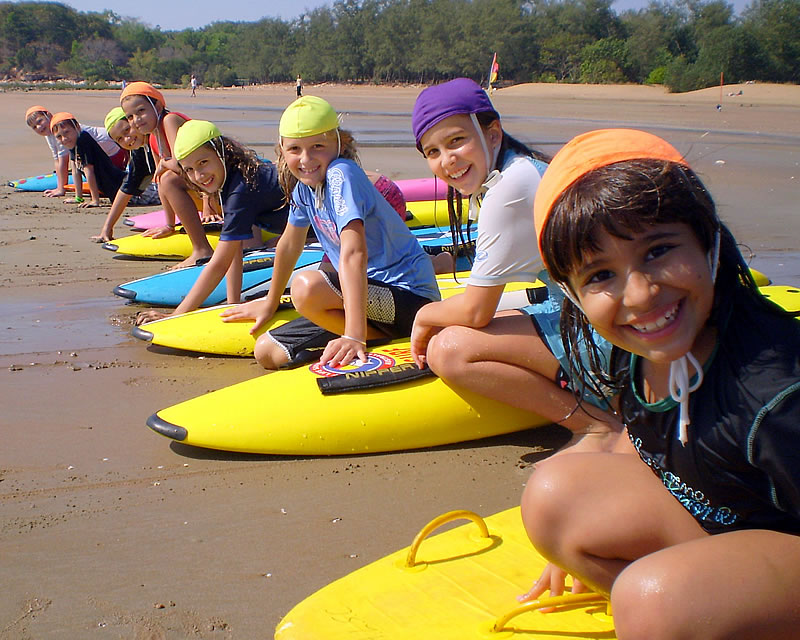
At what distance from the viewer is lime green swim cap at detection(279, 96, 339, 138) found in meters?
3.76

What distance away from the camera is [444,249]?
19.5 ft

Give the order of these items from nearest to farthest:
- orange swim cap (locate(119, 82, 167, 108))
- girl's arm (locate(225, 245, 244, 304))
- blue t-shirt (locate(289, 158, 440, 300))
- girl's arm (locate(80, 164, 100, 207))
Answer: blue t-shirt (locate(289, 158, 440, 300)), girl's arm (locate(225, 245, 244, 304)), orange swim cap (locate(119, 82, 167, 108)), girl's arm (locate(80, 164, 100, 207))

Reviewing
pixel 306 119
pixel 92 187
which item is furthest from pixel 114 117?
pixel 306 119

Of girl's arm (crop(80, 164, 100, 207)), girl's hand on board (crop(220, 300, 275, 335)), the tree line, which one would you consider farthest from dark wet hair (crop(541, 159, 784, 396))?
the tree line

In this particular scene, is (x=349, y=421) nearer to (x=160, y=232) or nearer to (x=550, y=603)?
(x=550, y=603)

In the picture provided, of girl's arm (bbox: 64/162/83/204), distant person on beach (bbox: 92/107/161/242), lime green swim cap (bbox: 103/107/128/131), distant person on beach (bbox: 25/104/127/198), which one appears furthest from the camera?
girl's arm (bbox: 64/162/83/204)

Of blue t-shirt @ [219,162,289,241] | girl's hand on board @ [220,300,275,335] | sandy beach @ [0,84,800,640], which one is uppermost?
blue t-shirt @ [219,162,289,241]

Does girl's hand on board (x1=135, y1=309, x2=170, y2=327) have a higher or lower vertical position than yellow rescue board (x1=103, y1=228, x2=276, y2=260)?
lower

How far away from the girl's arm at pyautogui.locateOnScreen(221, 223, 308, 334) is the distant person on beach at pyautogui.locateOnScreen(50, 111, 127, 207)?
5.35 m

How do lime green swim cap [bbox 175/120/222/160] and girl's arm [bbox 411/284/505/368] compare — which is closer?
girl's arm [bbox 411/284/505/368]

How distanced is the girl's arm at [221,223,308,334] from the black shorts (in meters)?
0.27

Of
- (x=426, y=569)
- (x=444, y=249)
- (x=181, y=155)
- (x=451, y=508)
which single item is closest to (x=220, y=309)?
(x=181, y=155)

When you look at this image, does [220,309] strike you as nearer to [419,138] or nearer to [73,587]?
[419,138]

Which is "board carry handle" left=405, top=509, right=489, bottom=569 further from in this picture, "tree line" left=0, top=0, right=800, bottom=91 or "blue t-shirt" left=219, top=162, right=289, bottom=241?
"tree line" left=0, top=0, right=800, bottom=91
